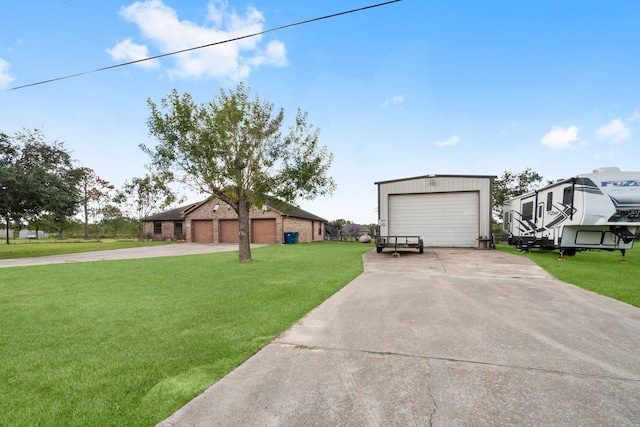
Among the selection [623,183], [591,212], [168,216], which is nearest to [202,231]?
[168,216]

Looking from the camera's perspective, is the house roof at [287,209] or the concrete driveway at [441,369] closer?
the concrete driveway at [441,369]

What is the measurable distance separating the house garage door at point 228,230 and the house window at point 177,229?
19.1 ft

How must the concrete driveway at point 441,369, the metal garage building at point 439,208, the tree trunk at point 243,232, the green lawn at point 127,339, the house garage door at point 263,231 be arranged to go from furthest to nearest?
the house garage door at point 263,231 → the metal garage building at point 439,208 → the tree trunk at point 243,232 → the green lawn at point 127,339 → the concrete driveway at point 441,369

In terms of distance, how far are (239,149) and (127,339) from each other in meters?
8.87

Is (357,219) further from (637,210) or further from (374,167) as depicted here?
(637,210)

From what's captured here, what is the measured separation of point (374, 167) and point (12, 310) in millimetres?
21506

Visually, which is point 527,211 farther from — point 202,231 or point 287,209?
point 202,231

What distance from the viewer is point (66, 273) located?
366 inches

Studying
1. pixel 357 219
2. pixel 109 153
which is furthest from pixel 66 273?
pixel 357 219

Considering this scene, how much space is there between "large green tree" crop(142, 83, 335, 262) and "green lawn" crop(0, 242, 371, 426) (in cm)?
502

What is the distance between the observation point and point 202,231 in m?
29.7

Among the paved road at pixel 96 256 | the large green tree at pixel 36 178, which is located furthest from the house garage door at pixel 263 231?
the large green tree at pixel 36 178

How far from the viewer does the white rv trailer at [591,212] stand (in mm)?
10219

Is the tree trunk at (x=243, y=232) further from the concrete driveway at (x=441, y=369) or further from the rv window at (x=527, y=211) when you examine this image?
the rv window at (x=527, y=211)
